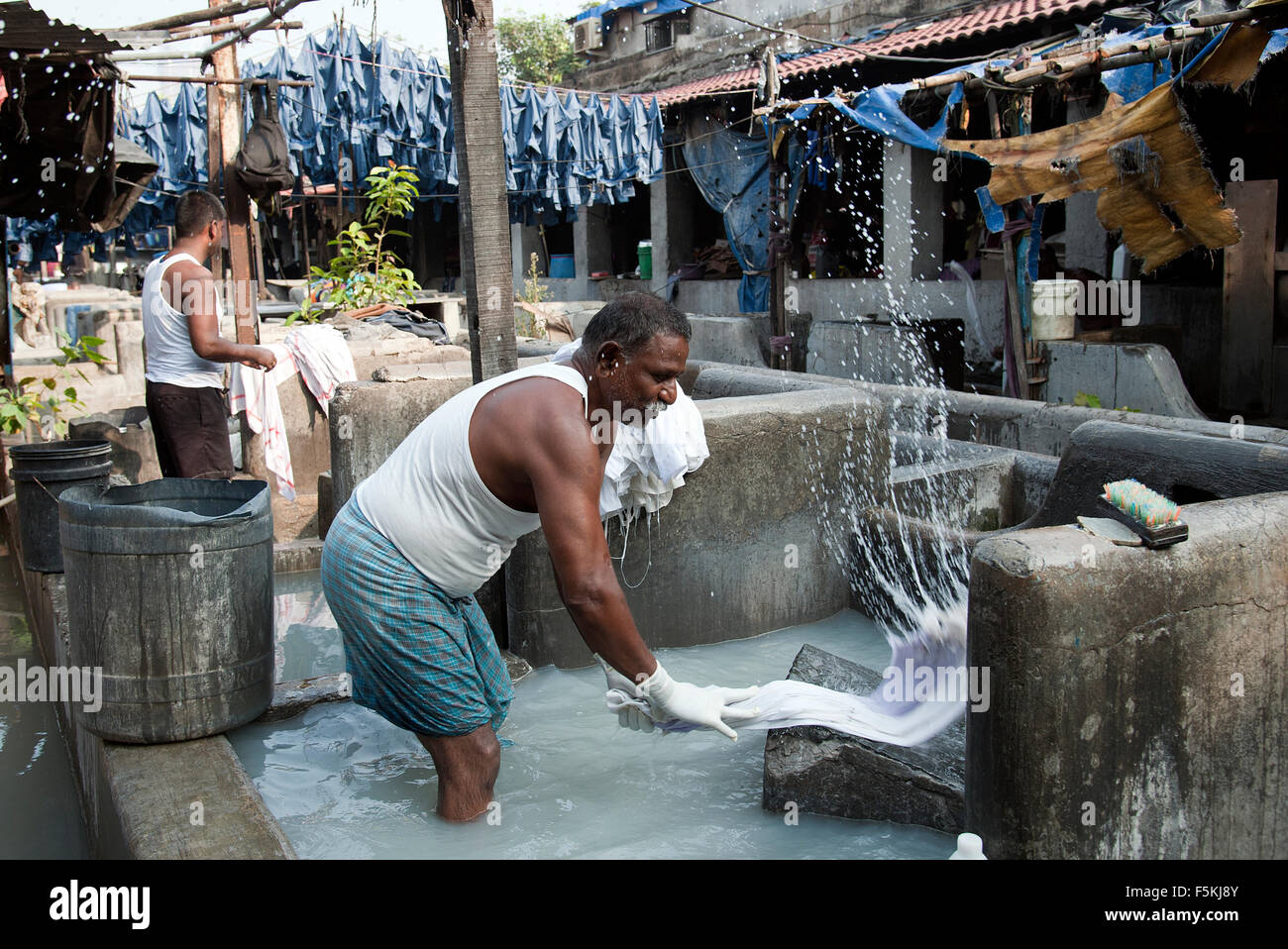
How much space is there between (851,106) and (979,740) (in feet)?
26.9

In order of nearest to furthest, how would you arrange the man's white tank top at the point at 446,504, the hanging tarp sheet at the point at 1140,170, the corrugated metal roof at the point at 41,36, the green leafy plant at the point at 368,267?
the man's white tank top at the point at 446,504, the corrugated metal roof at the point at 41,36, the hanging tarp sheet at the point at 1140,170, the green leafy plant at the point at 368,267

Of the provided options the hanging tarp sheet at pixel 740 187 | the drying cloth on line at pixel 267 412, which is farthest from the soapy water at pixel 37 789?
the hanging tarp sheet at pixel 740 187

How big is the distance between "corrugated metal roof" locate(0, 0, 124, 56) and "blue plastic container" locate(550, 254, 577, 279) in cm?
1396

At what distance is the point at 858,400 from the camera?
473 cm

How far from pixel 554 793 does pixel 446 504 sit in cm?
106

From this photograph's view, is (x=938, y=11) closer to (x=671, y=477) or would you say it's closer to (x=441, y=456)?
(x=671, y=477)

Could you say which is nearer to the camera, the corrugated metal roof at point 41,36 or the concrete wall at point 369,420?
the concrete wall at point 369,420

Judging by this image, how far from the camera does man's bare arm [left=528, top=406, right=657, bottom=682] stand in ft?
8.11

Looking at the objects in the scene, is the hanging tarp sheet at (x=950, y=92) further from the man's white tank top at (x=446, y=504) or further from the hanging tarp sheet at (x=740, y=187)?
the man's white tank top at (x=446, y=504)

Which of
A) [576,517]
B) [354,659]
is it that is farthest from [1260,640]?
[354,659]

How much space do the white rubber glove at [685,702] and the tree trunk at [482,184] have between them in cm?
176

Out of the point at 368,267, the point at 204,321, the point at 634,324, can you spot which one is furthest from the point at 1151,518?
the point at 368,267

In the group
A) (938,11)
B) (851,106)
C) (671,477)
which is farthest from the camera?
(938,11)

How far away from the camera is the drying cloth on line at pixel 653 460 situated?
393 centimetres
